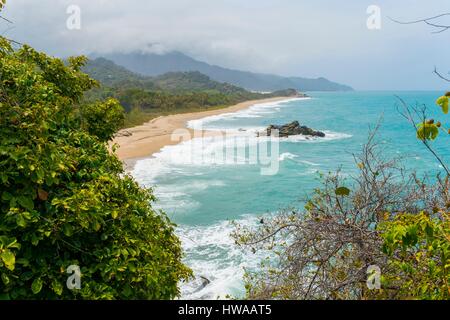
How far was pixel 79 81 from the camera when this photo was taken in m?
7.10

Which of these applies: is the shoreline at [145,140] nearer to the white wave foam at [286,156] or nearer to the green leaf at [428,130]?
the white wave foam at [286,156]

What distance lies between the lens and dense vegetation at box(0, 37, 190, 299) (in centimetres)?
334

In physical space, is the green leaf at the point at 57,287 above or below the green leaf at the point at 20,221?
below

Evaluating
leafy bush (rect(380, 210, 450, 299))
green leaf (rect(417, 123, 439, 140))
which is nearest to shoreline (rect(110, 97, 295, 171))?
leafy bush (rect(380, 210, 450, 299))

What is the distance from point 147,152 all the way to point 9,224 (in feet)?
93.2

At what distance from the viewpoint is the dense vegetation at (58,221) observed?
132 inches

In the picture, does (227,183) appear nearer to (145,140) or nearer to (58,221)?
(145,140)

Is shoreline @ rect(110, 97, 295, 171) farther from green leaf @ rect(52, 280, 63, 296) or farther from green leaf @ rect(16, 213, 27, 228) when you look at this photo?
green leaf @ rect(16, 213, 27, 228)

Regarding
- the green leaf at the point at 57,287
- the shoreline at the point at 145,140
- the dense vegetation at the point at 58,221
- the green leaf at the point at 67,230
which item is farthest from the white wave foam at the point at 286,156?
the green leaf at the point at 57,287

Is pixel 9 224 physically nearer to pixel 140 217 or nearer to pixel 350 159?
pixel 140 217

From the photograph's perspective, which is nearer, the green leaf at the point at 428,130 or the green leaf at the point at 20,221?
the green leaf at the point at 428,130

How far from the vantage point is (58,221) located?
11.5 feet

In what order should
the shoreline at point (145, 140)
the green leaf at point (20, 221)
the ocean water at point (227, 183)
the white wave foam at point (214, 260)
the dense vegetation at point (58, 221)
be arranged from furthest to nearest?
the shoreline at point (145, 140)
the ocean water at point (227, 183)
the white wave foam at point (214, 260)
the dense vegetation at point (58, 221)
the green leaf at point (20, 221)
